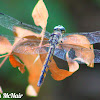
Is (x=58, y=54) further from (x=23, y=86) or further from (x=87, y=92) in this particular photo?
(x=87, y=92)

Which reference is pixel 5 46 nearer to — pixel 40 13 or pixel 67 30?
pixel 40 13

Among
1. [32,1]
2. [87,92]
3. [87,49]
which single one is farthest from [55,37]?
[87,92]

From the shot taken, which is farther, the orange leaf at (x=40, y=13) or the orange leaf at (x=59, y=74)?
the orange leaf at (x=40, y=13)

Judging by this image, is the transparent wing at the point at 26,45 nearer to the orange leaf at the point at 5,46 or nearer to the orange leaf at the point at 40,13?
the orange leaf at the point at 5,46

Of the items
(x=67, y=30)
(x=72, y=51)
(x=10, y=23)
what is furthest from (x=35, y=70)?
(x=67, y=30)

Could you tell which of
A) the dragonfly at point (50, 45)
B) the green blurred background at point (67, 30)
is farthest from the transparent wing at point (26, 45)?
the green blurred background at point (67, 30)
